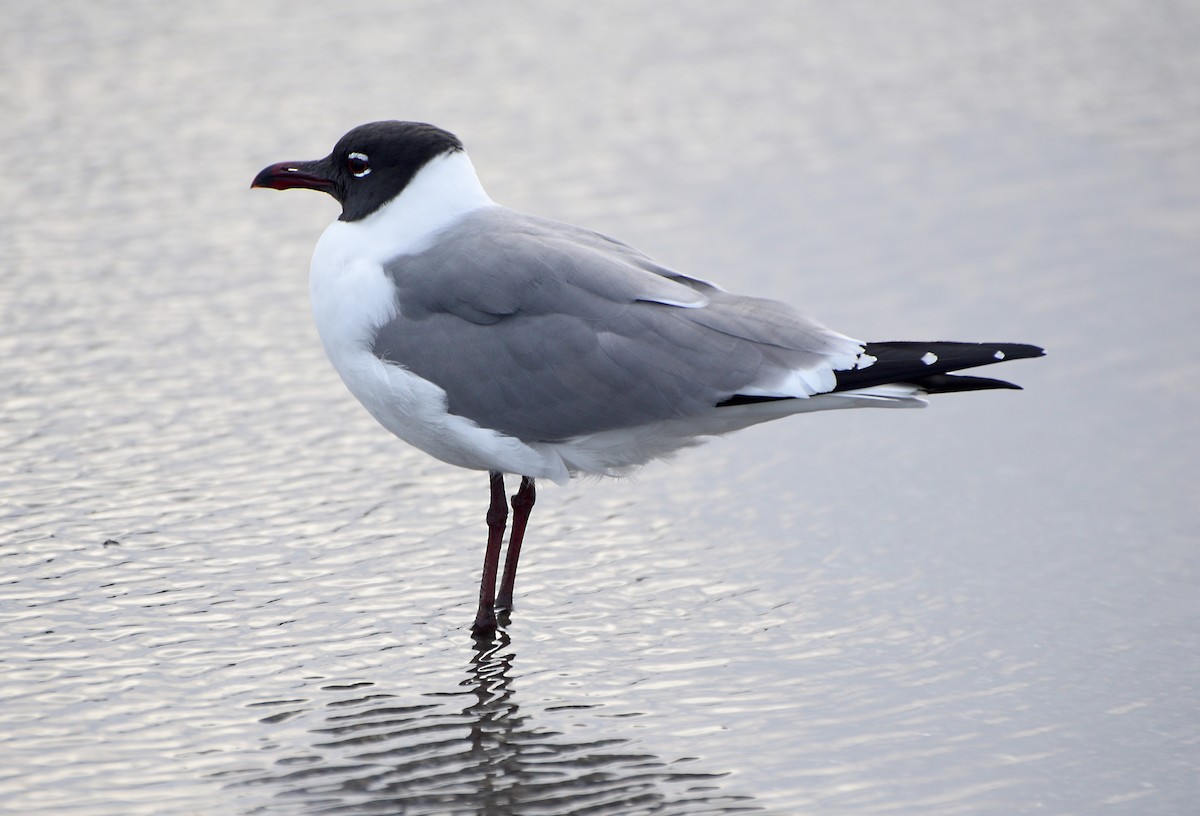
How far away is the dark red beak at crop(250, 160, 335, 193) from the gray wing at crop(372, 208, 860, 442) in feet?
1.80

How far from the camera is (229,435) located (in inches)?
222

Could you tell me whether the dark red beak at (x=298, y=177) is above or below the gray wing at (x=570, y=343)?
above

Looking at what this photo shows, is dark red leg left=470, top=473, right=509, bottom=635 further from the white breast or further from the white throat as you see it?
the white throat

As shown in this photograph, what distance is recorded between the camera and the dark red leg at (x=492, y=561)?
14.9ft

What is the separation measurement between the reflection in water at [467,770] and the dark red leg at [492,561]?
365 mm

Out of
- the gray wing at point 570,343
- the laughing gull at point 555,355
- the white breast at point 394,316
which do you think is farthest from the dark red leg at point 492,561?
the gray wing at point 570,343

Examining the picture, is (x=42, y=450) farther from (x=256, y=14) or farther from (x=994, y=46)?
(x=994, y=46)

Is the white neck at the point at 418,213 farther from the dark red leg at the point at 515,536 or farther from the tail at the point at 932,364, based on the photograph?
the tail at the point at 932,364

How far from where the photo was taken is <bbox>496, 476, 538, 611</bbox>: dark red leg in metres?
4.69

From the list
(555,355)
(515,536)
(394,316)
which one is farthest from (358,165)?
(515,536)

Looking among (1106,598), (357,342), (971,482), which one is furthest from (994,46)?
(357,342)

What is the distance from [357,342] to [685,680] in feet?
4.29

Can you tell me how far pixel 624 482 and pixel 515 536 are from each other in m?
0.92

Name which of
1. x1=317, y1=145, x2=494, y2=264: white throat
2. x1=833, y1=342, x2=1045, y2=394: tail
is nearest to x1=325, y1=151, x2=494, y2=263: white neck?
x1=317, y1=145, x2=494, y2=264: white throat
